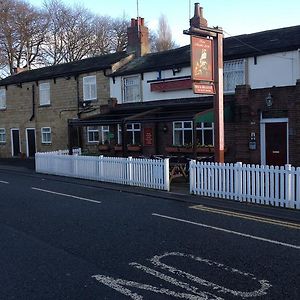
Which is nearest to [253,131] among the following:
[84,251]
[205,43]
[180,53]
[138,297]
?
[205,43]

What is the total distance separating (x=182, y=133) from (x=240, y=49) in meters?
4.64

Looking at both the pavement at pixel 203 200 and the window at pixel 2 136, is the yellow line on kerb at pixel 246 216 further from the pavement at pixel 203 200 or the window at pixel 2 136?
the window at pixel 2 136

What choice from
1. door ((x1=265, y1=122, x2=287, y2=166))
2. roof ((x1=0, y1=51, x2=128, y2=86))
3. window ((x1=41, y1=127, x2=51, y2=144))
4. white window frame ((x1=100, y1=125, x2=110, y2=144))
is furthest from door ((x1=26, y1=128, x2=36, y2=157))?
door ((x1=265, y1=122, x2=287, y2=166))

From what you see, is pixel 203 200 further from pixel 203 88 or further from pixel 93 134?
pixel 93 134

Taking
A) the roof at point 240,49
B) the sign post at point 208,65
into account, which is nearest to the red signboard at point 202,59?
the sign post at point 208,65

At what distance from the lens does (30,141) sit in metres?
30.7

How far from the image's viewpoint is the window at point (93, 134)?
992 inches

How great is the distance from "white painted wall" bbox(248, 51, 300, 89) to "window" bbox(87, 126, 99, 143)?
1037 centimetres

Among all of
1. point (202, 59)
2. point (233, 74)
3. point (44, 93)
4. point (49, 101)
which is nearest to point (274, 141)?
point (233, 74)

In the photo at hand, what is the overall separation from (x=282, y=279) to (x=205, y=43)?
9.36m

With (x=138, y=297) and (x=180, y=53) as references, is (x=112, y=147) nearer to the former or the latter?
(x=180, y=53)

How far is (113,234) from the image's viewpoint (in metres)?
7.77

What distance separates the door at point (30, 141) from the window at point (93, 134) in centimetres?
636

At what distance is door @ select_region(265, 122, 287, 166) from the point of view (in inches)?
655
